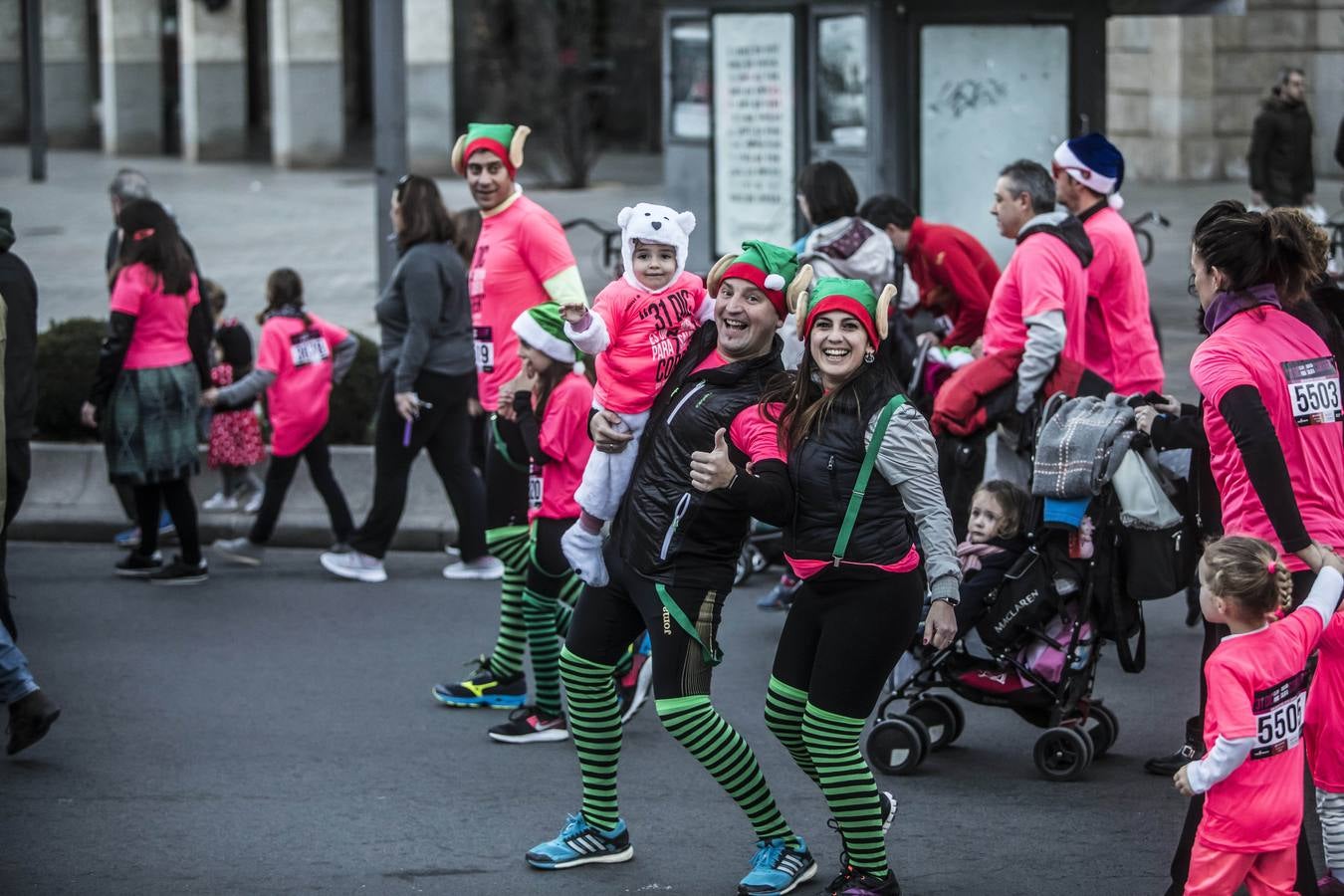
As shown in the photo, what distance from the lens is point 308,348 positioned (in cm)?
982

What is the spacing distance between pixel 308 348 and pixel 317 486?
697 mm

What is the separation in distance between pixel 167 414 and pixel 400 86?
14.6 feet

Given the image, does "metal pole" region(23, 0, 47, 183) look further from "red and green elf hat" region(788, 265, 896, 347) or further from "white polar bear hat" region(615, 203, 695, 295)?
"red and green elf hat" region(788, 265, 896, 347)

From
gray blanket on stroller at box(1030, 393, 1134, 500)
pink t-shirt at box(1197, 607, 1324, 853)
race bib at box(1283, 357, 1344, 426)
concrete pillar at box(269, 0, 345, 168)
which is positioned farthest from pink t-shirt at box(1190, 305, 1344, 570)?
concrete pillar at box(269, 0, 345, 168)

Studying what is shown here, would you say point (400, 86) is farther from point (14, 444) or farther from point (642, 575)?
point (642, 575)

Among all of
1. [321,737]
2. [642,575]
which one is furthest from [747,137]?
[642,575]

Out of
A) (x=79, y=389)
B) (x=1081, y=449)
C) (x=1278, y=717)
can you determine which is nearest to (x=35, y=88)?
(x=79, y=389)

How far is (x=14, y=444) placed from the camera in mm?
7809

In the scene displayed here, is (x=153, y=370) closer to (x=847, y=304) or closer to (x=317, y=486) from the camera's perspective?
(x=317, y=486)

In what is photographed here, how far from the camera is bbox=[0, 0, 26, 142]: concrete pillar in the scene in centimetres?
3312

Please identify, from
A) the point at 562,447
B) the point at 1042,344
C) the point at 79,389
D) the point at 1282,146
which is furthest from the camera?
the point at 1282,146

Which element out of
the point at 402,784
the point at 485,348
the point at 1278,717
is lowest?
the point at 402,784

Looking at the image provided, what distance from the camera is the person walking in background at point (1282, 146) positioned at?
17.2 m

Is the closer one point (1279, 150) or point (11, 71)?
point (1279, 150)
